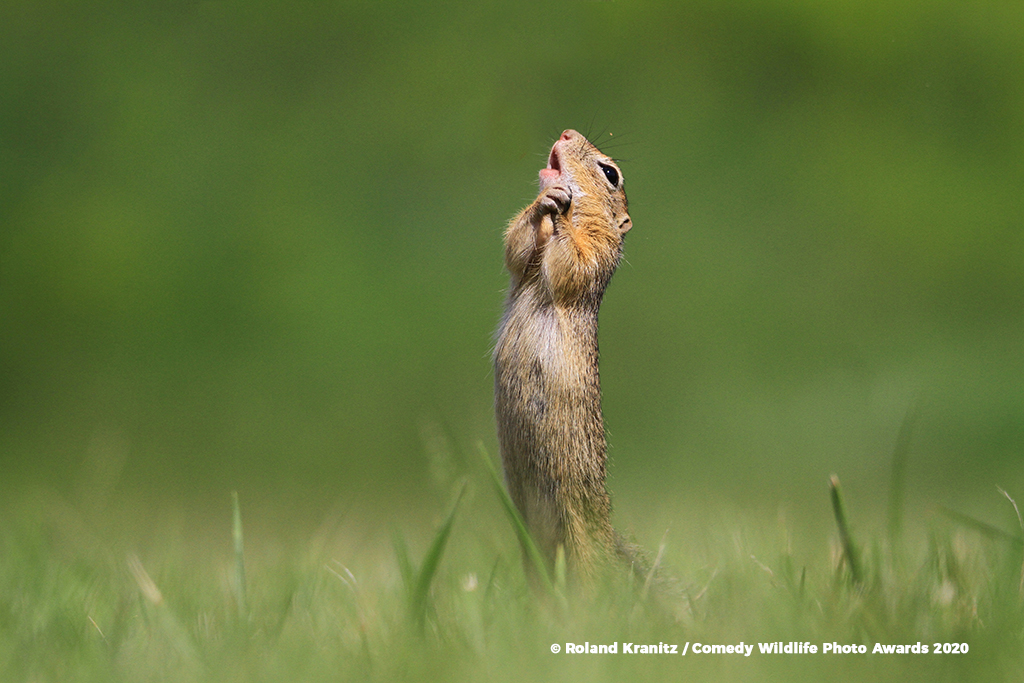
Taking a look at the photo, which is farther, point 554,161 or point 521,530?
point 554,161

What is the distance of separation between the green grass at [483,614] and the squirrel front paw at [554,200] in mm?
825

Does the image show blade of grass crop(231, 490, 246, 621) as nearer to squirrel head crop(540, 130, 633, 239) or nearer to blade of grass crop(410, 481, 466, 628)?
blade of grass crop(410, 481, 466, 628)

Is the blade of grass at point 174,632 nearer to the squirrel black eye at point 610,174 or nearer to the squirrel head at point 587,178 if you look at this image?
the squirrel head at point 587,178

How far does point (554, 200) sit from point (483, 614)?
47.4 inches

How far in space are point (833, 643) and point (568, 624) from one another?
472 millimetres

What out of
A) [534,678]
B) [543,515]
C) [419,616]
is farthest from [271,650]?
[543,515]

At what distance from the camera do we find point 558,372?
2.16 meters

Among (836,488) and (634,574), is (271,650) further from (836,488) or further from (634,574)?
(836,488)

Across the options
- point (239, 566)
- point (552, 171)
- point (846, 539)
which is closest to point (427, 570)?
point (239, 566)

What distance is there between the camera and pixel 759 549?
96.3 inches

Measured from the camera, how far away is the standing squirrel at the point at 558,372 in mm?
2102

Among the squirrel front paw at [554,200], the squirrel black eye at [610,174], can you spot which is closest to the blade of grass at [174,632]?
the squirrel front paw at [554,200]

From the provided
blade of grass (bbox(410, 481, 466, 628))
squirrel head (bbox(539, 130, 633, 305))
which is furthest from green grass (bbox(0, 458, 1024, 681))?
squirrel head (bbox(539, 130, 633, 305))

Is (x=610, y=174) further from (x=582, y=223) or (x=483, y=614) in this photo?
(x=483, y=614)
